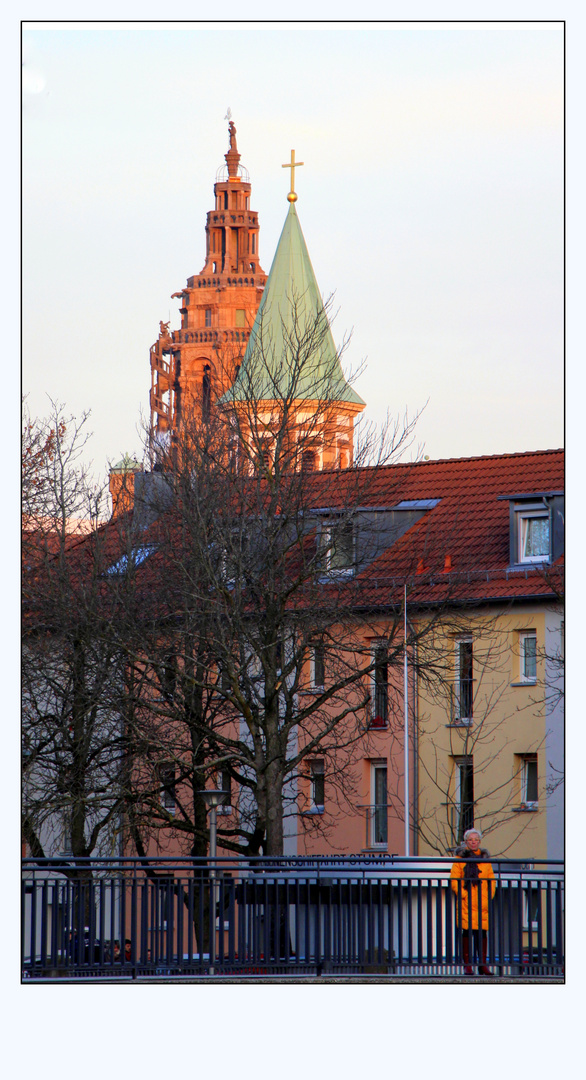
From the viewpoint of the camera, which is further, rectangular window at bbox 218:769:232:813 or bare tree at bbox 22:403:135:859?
rectangular window at bbox 218:769:232:813

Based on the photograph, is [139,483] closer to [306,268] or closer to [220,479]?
[220,479]

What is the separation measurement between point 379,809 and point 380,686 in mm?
8558

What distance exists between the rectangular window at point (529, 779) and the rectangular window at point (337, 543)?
8.67 metres

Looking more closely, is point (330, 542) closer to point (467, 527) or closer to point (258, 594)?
point (258, 594)

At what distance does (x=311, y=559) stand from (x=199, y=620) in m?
2.26

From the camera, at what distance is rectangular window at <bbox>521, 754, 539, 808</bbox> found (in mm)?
37844

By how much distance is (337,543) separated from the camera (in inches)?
1225

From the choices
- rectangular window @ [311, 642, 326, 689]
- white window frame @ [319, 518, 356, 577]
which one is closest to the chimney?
rectangular window @ [311, 642, 326, 689]

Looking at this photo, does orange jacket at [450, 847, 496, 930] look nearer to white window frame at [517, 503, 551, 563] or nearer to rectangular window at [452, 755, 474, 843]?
rectangular window at [452, 755, 474, 843]

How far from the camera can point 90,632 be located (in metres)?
31.7

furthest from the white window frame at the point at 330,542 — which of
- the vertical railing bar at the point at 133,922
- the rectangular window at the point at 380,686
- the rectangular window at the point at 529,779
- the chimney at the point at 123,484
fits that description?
the vertical railing bar at the point at 133,922

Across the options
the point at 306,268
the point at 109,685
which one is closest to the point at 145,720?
the point at 109,685

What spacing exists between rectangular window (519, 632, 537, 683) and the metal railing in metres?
21.5
